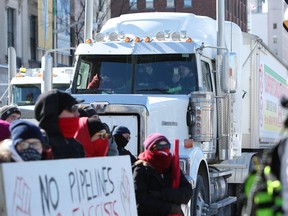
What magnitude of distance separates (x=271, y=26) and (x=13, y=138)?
122767 mm

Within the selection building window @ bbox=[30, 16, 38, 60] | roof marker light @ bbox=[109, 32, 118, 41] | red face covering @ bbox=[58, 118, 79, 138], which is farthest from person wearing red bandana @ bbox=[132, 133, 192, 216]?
building window @ bbox=[30, 16, 38, 60]

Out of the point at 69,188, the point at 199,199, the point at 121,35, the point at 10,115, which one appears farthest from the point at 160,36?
the point at 69,188

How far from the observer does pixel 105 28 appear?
1335cm

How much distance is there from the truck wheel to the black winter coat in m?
3.26

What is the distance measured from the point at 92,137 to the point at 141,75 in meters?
4.31

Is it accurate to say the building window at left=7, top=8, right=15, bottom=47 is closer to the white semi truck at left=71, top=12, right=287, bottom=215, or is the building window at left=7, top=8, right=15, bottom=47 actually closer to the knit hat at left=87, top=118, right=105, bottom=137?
the white semi truck at left=71, top=12, right=287, bottom=215

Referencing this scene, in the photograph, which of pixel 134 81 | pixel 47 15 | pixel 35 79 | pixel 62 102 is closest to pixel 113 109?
pixel 134 81

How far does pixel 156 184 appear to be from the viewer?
786 centimetres

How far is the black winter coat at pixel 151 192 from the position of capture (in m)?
7.77

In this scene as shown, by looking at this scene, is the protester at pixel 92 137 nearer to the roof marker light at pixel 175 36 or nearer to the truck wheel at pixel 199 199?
the truck wheel at pixel 199 199

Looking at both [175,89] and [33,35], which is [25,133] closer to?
[175,89]

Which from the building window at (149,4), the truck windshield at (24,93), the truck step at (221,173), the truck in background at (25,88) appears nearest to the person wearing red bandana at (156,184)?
the truck step at (221,173)

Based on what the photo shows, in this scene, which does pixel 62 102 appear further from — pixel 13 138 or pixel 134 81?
pixel 134 81

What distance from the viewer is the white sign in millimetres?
4996
